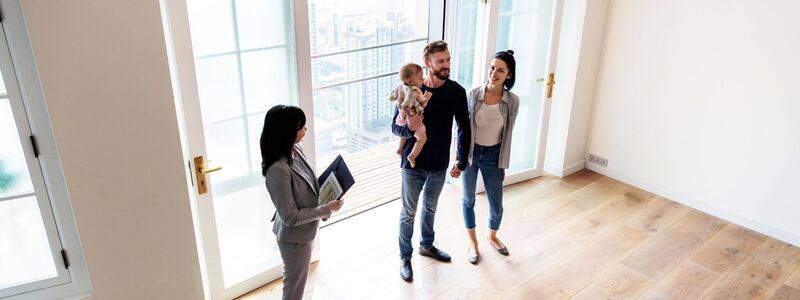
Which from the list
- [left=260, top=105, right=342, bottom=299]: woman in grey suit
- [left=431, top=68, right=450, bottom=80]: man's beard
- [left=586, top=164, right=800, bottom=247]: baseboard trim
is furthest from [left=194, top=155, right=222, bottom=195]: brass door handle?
[left=586, top=164, right=800, bottom=247]: baseboard trim

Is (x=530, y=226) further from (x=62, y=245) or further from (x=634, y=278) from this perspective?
(x=62, y=245)

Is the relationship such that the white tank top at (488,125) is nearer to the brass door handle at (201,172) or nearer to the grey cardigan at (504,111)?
the grey cardigan at (504,111)

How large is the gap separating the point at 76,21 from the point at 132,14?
194 mm

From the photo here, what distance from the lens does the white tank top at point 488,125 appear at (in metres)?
3.14

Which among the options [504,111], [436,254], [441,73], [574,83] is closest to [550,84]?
[574,83]

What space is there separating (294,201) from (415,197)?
35.8 inches

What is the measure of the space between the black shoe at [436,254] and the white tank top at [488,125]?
753 mm

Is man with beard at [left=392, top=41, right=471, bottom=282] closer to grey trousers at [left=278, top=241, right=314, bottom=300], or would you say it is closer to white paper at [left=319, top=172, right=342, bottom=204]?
white paper at [left=319, top=172, right=342, bottom=204]

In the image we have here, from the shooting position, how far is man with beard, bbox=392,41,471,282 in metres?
2.84

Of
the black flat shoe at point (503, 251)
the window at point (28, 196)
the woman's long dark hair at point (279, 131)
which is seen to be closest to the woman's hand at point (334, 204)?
the woman's long dark hair at point (279, 131)

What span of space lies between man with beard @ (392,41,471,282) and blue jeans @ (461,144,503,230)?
12 centimetres

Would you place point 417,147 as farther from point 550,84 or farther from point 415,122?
point 550,84

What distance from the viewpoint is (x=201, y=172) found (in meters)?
2.69

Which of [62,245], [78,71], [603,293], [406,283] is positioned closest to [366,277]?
[406,283]
